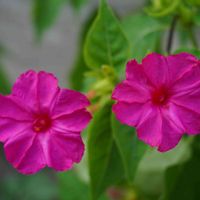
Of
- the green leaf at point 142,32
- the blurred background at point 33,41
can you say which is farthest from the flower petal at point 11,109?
the blurred background at point 33,41

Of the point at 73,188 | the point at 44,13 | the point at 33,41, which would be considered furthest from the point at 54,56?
the point at 73,188

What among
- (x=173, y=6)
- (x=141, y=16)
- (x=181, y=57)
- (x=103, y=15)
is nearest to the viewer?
(x=181, y=57)

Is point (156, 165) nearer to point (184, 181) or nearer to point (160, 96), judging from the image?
point (184, 181)

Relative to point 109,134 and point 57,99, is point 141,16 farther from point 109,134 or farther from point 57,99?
point 57,99

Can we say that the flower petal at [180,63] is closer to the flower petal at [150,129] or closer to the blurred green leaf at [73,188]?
the flower petal at [150,129]

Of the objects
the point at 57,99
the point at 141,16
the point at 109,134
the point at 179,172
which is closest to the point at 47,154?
the point at 57,99

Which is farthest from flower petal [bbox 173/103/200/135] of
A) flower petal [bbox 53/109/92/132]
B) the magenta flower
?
flower petal [bbox 53/109/92/132]

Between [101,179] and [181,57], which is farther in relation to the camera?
[101,179]
